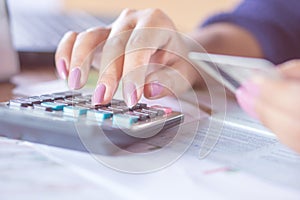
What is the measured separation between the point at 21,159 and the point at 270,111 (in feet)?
0.53

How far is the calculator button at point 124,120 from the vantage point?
301 millimetres

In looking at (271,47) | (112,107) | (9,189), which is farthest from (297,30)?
(9,189)

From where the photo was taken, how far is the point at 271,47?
0.73 meters

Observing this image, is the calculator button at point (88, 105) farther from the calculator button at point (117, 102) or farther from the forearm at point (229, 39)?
the forearm at point (229, 39)

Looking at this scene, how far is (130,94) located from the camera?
0.35m

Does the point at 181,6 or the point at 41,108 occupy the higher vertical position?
the point at 41,108

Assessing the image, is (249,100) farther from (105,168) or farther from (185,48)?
(185,48)

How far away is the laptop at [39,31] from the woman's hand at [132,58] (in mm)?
188

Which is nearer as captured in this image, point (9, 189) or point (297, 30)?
point (9, 189)

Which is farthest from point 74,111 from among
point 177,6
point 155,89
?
point 177,6

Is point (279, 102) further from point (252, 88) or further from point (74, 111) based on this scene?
point (74, 111)

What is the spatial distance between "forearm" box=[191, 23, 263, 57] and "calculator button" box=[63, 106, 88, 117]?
39 cm

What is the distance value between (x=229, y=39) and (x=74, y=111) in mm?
462

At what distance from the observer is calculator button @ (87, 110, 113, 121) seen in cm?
31
